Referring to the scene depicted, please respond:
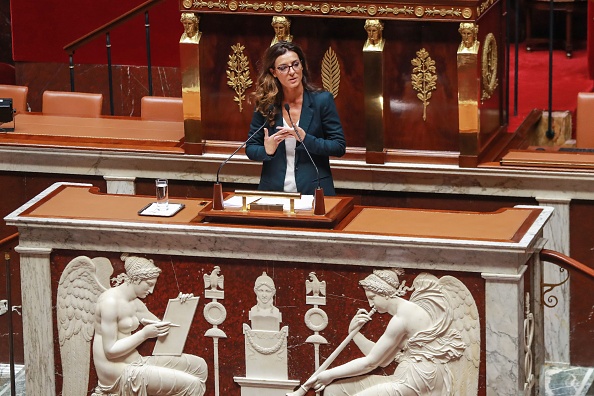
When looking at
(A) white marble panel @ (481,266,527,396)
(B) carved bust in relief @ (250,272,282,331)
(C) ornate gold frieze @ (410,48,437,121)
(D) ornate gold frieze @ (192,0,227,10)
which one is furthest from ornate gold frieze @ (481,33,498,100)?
(B) carved bust in relief @ (250,272,282,331)

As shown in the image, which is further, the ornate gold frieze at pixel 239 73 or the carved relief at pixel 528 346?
the ornate gold frieze at pixel 239 73

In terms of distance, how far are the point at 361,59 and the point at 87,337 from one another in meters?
2.33

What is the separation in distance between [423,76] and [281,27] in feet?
2.57

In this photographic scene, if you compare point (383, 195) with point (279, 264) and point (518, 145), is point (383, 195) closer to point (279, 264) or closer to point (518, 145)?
point (518, 145)

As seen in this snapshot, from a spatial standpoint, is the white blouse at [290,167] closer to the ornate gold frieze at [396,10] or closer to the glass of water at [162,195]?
the glass of water at [162,195]

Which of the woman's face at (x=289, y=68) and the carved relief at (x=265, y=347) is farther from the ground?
the woman's face at (x=289, y=68)

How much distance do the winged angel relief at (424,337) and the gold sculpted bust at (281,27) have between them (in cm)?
223

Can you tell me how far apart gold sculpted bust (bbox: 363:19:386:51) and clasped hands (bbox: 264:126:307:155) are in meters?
1.24

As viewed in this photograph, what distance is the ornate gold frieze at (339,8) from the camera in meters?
7.66

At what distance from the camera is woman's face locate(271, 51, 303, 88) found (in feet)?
22.0

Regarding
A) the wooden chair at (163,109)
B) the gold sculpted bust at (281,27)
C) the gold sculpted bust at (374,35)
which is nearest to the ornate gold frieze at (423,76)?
the gold sculpted bust at (374,35)

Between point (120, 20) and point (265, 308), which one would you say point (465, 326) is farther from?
point (120, 20)

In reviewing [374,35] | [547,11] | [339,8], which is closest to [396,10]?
[374,35]

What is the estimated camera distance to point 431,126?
789cm
